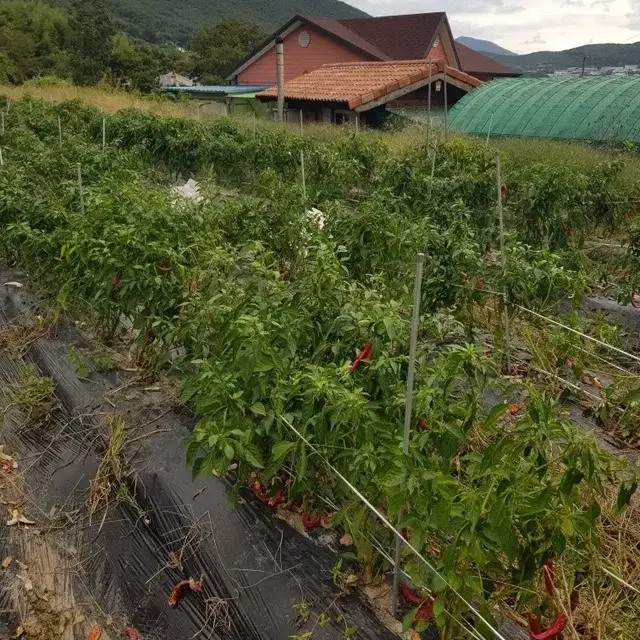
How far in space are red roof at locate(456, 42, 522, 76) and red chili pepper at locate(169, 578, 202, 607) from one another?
30675 mm

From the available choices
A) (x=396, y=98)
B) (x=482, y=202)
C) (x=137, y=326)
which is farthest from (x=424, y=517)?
(x=396, y=98)

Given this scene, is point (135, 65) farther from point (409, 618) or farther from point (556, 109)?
point (409, 618)

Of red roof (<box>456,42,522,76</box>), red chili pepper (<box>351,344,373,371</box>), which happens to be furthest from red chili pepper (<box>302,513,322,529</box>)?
red roof (<box>456,42,522,76</box>)

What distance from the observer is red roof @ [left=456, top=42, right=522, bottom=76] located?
30000mm

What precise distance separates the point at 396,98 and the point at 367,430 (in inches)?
589

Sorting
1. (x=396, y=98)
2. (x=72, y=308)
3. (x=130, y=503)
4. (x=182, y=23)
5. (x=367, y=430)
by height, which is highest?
(x=182, y=23)

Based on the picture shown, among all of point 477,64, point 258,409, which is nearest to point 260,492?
point 258,409

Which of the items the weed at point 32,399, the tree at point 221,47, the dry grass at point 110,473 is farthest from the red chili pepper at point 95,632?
the tree at point 221,47

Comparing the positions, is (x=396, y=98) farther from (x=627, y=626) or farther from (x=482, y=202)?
(x=627, y=626)

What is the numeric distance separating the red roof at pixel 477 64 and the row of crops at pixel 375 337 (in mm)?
26652

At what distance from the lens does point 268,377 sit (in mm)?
2115

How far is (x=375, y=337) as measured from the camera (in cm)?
217

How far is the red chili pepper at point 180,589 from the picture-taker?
228 centimetres

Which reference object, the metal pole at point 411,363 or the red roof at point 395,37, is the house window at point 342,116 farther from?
the metal pole at point 411,363
